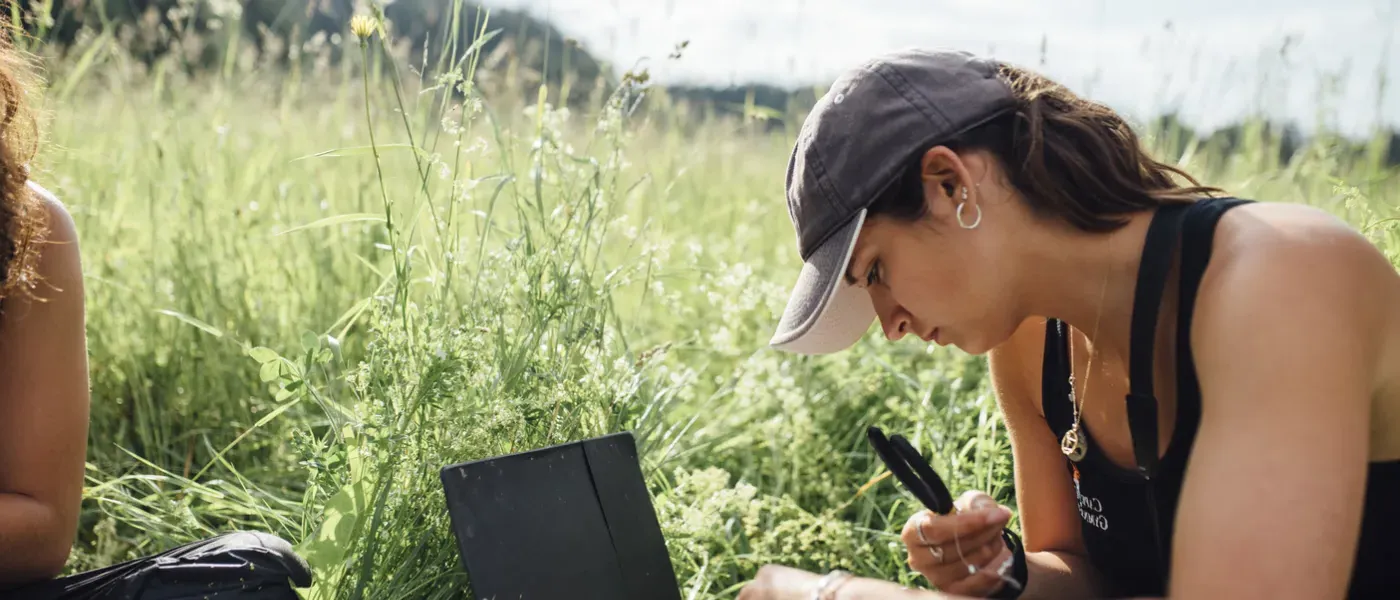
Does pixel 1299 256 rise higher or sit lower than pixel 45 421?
higher

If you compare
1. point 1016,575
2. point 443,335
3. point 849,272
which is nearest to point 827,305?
point 849,272

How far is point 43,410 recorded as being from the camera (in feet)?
5.72

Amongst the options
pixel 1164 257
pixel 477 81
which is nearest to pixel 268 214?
pixel 477 81

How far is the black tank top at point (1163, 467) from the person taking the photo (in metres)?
1.45

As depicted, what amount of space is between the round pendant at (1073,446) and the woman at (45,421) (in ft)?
3.93

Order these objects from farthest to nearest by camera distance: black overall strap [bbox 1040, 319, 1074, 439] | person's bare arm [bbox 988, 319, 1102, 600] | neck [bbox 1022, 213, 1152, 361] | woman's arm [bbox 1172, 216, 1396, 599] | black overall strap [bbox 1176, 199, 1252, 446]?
person's bare arm [bbox 988, 319, 1102, 600]
black overall strap [bbox 1040, 319, 1074, 439]
neck [bbox 1022, 213, 1152, 361]
black overall strap [bbox 1176, 199, 1252, 446]
woman's arm [bbox 1172, 216, 1396, 599]

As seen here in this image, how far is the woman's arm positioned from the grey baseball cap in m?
0.39

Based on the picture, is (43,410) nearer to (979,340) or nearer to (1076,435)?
(979,340)

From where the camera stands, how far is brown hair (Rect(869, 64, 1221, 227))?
4.95ft

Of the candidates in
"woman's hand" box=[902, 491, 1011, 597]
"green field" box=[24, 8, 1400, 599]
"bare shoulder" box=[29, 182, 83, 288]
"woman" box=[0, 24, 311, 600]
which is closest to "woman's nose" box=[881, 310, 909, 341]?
"woman's hand" box=[902, 491, 1011, 597]

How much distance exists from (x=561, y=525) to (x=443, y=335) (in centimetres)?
44

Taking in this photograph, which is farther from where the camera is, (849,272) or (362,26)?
(362,26)

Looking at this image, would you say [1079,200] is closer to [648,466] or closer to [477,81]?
[648,466]

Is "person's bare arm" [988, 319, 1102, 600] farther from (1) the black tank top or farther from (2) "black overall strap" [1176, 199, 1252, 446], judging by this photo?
(2) "black overall strap" [1176, 199, 1252, 446]
